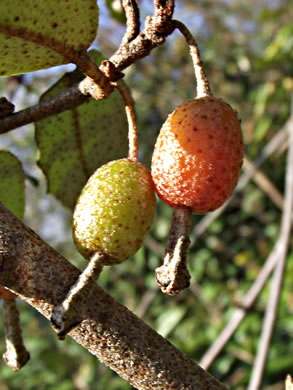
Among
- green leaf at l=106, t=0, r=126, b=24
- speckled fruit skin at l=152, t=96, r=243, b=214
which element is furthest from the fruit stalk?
green leaf at l=106, t=0, r=126, b=24

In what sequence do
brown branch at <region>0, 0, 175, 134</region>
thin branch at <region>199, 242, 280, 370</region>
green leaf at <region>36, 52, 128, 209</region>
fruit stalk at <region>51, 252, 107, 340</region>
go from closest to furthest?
fruit stalk at <region>51, 252, 107, 340</region>, brown branch at <region>0, 0, 175, 134</region>, green leaf at <region>36, 52, 128, 209</region>, thin branch at <region>199, 242, 280, 370</region>

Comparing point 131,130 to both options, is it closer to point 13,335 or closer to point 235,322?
point 13,335

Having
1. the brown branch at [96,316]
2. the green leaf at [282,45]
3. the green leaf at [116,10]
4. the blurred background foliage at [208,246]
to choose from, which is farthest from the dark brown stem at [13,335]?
the green leaf at [282,45]

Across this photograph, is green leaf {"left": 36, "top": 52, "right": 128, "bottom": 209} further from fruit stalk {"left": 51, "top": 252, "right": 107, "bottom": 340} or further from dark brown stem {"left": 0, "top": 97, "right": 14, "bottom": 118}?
fruit stalk {"left": 51, "top": 252, "right": 107, "bottom": 340}

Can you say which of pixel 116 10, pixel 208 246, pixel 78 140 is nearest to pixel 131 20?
pixel 78 140

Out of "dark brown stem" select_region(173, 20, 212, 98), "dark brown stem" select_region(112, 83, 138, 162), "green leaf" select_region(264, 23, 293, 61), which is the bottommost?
"green leaf" select_region(264, 23, 293, 61)

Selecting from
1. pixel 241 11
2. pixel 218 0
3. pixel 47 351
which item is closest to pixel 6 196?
pixel 47 351

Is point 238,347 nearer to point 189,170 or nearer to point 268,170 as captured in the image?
point 268,170
